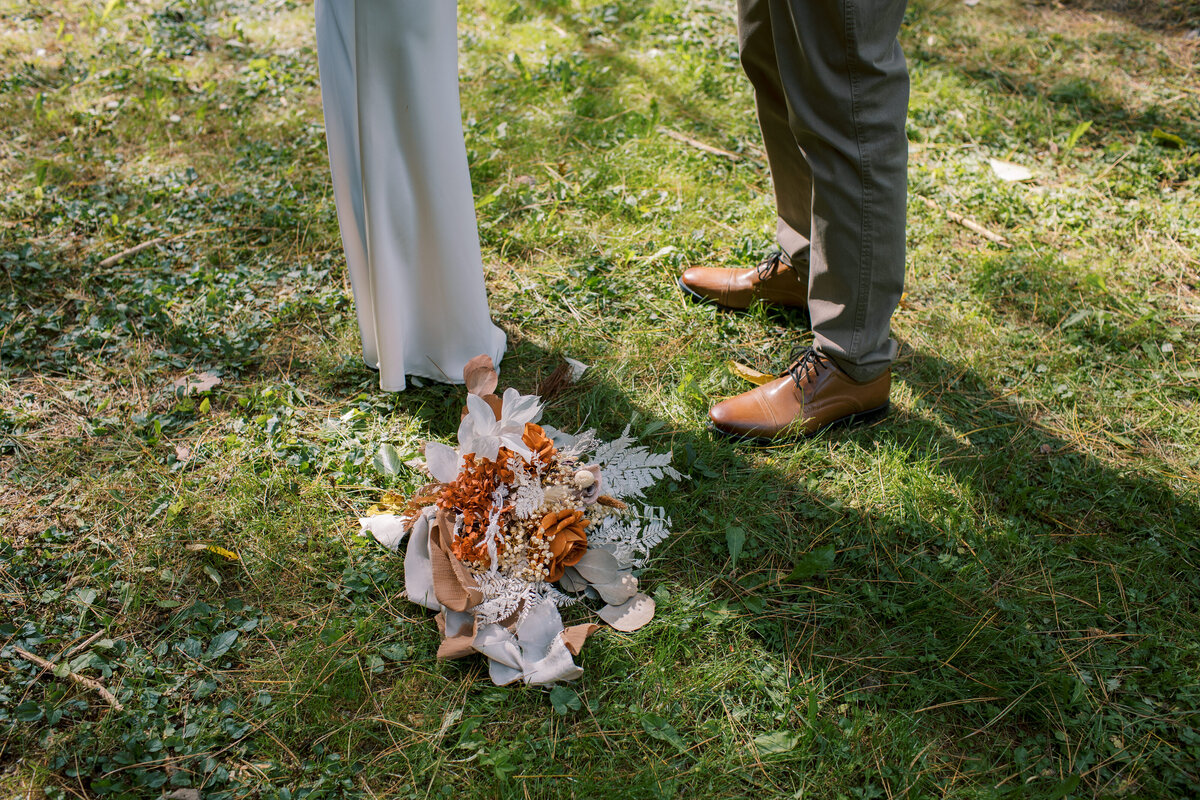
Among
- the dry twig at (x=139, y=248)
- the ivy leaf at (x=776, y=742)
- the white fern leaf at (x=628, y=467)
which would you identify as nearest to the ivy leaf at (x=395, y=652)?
the white fern leaf at (x=628, y=467)

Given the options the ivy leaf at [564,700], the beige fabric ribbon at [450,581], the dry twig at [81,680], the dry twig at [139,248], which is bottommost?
the ivy leaf at [564,700]

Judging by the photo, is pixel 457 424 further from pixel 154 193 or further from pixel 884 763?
pixel 154 193

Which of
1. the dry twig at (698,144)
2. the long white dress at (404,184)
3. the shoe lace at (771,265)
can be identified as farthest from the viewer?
the dry twig at (698,144)

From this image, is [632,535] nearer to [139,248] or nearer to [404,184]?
[404,184]

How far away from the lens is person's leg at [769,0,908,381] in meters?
1.78

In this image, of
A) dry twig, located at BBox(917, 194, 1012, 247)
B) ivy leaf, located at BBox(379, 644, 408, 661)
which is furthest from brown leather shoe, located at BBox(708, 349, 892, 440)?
dry twig, located at BBox(917, 194, 1012, 247)

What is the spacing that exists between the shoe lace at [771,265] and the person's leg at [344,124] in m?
1.31

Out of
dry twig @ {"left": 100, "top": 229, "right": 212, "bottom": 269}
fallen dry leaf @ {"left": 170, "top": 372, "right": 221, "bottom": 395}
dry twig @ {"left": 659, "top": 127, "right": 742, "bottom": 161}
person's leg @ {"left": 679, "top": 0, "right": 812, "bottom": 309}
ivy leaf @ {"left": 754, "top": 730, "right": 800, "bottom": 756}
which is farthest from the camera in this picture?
dry twig @ {"left": 659, "top": 127, "right": 742, "bottom": 161}

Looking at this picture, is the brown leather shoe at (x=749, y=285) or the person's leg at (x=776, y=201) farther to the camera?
the brown leather shoe at (x=749, y=285)

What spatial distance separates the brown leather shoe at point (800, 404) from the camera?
2236 mm

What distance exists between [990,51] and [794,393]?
3205mm

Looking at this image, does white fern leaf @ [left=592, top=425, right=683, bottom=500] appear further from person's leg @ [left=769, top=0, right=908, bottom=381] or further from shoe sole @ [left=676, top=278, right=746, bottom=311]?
shoe sole @ [left=676, top=278, right=746, bottom=311]

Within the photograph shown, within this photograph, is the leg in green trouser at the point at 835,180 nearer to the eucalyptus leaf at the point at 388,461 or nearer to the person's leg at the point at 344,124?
the eucalyptus leaf at the point at 388,461

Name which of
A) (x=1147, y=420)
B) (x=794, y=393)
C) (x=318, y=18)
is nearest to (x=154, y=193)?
(x=318, y=18)
